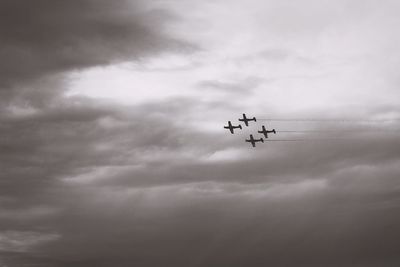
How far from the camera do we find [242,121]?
7603 inches

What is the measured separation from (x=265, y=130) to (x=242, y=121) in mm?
9600

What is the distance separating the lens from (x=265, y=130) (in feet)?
642
